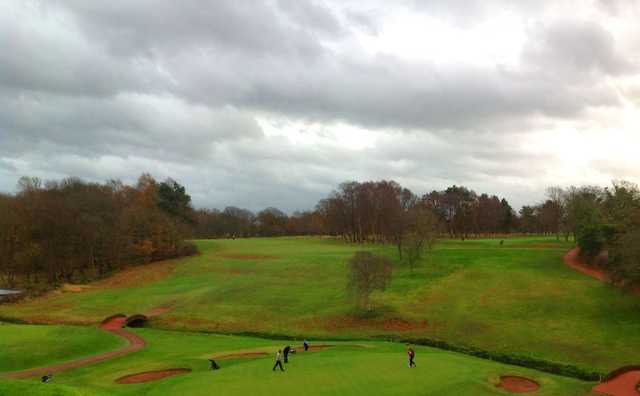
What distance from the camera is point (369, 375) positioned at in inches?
1148

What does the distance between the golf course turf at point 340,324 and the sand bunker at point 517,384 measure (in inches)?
16.5

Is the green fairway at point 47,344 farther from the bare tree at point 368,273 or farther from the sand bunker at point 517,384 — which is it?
the sand bunker at point 517,384

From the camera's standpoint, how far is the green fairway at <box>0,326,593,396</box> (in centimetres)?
2641

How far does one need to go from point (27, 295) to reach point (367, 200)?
87456 millimetres

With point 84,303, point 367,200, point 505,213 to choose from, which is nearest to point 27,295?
point 84,303

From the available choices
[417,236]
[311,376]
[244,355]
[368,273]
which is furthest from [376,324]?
[417,236]

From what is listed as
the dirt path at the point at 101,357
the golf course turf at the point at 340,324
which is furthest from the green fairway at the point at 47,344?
the dirt path at the point at 101,357

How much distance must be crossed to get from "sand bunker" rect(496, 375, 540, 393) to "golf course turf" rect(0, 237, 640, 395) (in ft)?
1.38

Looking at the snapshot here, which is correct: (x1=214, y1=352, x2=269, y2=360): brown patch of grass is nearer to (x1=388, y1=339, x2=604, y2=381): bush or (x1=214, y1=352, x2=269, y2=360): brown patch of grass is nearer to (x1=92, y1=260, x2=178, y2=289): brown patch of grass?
(x1=388, y1=339, x2=604, y2=381): bush

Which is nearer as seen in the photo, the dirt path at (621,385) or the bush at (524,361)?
the dirt path at (621,385)

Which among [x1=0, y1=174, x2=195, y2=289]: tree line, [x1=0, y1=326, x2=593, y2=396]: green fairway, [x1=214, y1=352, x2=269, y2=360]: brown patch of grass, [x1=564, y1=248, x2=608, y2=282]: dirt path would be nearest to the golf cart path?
[x1=0, y1=326, x2=593, y2=396]: green fairway

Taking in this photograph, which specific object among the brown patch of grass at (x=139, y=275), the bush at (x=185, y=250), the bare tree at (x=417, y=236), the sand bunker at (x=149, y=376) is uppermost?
the bare tree at (x=417, y=236)

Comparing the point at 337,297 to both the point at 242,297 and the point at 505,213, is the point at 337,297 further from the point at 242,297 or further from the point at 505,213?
the point at 505,213

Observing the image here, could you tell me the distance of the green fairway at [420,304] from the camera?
1700 inches
